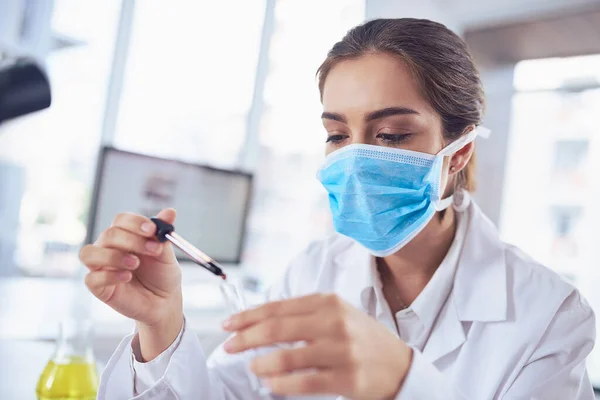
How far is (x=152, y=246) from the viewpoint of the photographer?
2.81 feet

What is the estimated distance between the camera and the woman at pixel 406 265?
0.98 meters

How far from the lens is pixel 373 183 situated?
1212 millimetres

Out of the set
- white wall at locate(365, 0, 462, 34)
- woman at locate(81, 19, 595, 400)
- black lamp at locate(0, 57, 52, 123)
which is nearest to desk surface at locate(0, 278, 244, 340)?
woman at locate(81, 19, 595, 400)

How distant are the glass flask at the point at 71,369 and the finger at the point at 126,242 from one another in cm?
30

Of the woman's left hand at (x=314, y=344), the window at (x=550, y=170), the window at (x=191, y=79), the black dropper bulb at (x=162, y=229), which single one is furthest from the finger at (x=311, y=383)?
the window at (x=550, y=170)

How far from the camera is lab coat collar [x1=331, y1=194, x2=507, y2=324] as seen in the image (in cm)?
122

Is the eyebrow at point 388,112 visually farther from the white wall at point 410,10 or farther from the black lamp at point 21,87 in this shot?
the white wall at point 410,10

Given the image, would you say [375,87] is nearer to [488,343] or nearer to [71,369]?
[488,343]

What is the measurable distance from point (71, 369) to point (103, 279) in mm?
280

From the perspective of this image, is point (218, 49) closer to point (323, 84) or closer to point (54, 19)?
point (54, 19)

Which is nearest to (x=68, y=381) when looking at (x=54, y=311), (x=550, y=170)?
(x=54, y=311)

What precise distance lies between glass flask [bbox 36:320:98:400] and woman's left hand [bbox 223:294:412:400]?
516mm

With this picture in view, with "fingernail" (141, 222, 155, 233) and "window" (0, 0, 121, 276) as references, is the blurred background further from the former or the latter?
"fingernail" (141, 222, 155, 233)

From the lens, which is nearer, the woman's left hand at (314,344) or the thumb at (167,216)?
the woman's left hand at (314,344)
